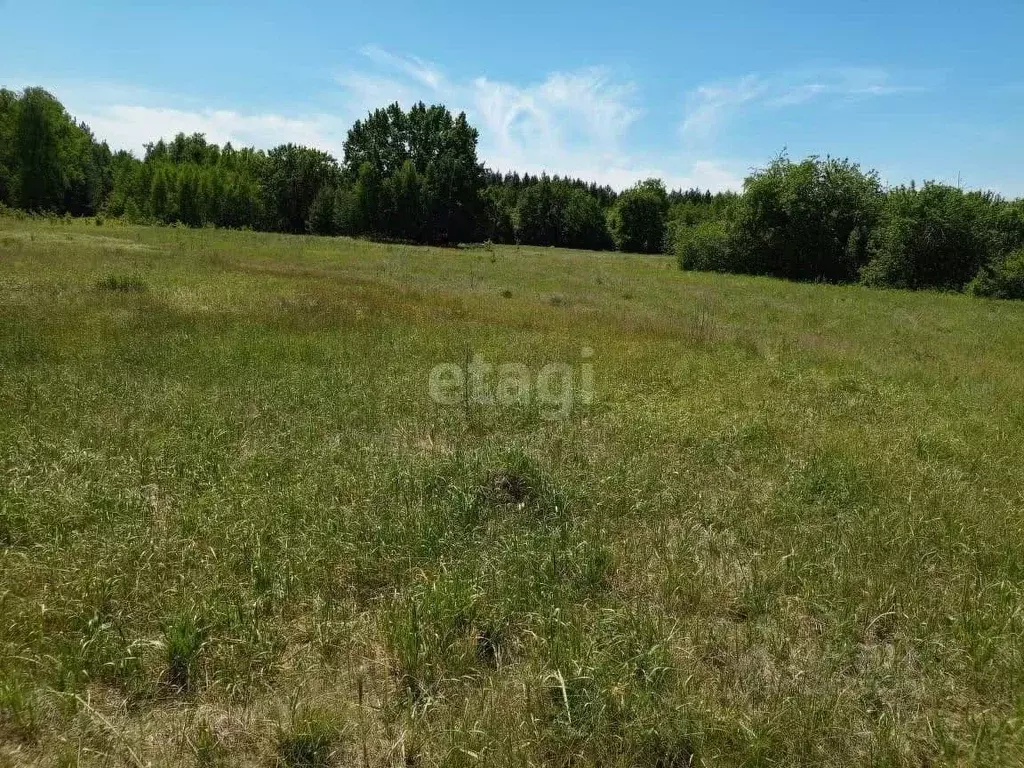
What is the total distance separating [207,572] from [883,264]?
3791 centimetres

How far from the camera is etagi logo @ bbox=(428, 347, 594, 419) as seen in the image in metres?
8.09

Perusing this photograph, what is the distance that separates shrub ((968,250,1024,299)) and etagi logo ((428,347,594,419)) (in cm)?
2799

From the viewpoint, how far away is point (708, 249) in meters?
41.1

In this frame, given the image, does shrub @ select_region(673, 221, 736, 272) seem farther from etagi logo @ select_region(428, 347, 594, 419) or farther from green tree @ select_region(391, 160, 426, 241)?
etagi logo @ select_region(428, 347, 594, 419)

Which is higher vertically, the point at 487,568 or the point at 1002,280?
the point at 1002,280

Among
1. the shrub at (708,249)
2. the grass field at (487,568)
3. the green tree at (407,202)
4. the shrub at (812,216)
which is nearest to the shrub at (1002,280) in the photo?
the shrub at (812,216)

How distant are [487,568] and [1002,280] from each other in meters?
34.0

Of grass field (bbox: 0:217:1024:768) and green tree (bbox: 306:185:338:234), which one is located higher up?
green tree (bbox: 306:185:338:234)

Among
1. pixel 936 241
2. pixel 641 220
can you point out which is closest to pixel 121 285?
pixel 936 241

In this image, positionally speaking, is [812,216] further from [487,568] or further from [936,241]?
[487,568]

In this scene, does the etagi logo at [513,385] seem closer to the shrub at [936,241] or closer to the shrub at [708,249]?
the shrub at [936,241]

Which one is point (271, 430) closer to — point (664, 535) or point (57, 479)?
point (57, 479)

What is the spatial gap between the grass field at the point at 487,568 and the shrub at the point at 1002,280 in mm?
24528

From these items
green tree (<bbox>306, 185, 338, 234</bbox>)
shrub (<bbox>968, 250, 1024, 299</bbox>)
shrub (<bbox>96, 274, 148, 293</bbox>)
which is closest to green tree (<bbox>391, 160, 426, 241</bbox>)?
green tree (<bbox>306, 185, 338, 234</bbox>)
